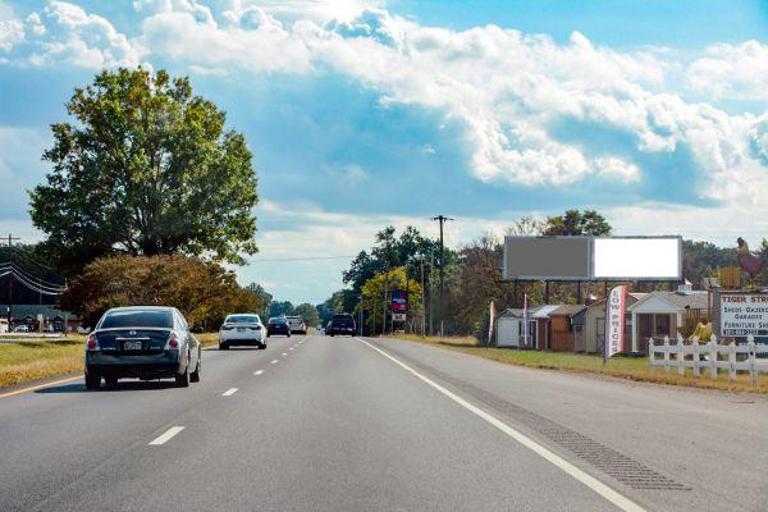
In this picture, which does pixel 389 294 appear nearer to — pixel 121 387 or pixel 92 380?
pixel 121 387

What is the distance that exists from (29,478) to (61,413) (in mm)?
6381

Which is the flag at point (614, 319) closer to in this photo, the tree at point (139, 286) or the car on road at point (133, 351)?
the car on road at point (133, 351)

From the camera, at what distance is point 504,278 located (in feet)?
292

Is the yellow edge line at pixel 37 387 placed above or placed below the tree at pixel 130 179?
below

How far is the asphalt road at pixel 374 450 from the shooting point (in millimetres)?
8594

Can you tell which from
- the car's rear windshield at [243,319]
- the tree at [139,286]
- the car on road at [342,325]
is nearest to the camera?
the car's rear windshield at [243,319]

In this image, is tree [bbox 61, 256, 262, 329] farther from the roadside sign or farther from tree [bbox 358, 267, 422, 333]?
tree [bbox 358, 267, 422, 333]

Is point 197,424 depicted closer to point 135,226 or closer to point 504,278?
point 135,226

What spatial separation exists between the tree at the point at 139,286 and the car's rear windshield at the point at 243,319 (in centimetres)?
652

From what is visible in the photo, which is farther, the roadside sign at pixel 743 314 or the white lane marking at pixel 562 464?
the roadside sign at pixel 743 314

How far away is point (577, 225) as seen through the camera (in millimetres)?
127000

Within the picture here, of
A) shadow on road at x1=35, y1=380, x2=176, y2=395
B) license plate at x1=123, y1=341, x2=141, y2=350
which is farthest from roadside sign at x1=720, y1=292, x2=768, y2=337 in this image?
license plate at x1=123, y1=341, x2=141, y2=350

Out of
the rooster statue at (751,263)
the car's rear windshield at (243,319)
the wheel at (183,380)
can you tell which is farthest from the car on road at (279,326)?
the wheel at (183,380)

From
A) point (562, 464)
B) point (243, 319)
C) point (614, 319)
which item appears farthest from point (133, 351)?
point (243, 319)
